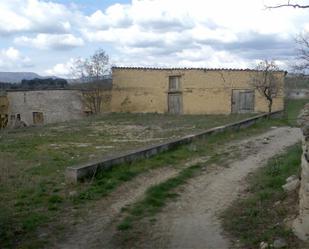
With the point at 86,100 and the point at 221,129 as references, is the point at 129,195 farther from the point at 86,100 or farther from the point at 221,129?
the point at 86,100

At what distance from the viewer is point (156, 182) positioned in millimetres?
8961

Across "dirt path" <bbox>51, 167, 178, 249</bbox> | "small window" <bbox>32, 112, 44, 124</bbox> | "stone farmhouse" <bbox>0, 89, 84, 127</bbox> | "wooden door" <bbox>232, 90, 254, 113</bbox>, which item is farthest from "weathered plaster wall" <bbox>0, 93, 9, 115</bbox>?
"dirt path" <bbox>51, 167, 178, 249</bbox>

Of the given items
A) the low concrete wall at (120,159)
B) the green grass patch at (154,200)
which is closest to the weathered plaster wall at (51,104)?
the low concrete wall at (120,159)

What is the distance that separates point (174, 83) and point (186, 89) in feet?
3.10

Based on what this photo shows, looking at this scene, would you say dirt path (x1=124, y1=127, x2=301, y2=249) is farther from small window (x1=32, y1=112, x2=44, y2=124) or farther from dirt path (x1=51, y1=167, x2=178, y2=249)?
small window (x1=32, y1=112, x2=44, y2=124)

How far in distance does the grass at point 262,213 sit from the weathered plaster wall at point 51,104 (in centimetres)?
2676

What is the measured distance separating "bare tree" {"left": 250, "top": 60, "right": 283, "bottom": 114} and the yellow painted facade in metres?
0.50

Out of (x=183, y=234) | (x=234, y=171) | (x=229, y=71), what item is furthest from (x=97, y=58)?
(x=183, y=234)

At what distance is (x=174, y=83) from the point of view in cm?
3083

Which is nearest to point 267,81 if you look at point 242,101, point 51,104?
point 242,101

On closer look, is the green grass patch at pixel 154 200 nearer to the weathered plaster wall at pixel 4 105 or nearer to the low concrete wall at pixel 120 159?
the low concrete wall at pixel 120 159

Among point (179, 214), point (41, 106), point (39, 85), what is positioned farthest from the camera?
point (39, 85)

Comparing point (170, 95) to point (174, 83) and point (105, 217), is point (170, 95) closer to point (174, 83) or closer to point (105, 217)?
point (174, 83)

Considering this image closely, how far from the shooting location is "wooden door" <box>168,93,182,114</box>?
3070 cm
